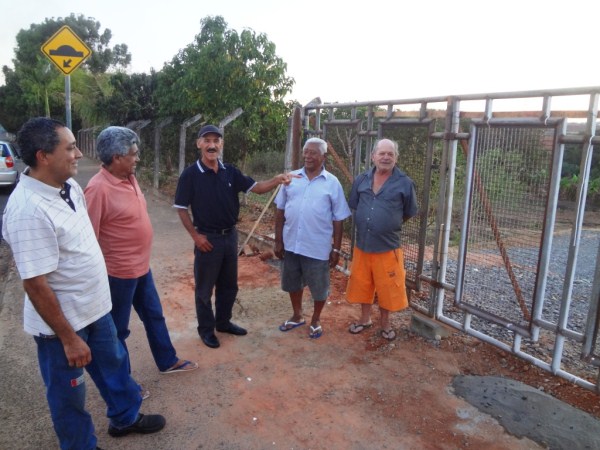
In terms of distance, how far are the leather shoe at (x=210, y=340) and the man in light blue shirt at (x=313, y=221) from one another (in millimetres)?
859

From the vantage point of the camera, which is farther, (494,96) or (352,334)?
(352,334)

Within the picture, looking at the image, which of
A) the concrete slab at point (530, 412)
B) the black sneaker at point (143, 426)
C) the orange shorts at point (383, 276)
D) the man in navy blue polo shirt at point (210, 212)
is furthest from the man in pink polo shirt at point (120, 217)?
the concrete slab at point (530, 412)

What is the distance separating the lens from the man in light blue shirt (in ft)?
13.3

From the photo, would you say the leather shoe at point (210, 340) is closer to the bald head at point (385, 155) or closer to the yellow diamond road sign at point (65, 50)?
the bald head at point (385, 155)

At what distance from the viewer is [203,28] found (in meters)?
9.93

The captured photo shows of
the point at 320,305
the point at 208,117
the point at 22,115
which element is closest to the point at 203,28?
the point at 208,117

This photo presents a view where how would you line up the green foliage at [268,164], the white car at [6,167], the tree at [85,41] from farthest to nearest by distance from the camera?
the tree at [85,41], the green foliage at [268,164], the white car at [6,167]

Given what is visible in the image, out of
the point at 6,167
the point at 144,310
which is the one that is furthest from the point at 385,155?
the point at 6,167

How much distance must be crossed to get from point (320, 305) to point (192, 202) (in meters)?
1.47

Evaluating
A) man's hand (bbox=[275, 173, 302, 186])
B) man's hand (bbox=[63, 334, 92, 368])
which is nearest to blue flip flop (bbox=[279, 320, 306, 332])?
man's hand (bbox=[275, 173, 302, 186])

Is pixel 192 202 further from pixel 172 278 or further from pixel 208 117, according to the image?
pixel 208 117

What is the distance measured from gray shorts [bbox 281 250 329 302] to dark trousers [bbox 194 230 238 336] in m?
0.50

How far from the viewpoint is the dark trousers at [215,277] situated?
3.95 meters

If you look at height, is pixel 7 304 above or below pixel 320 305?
below
